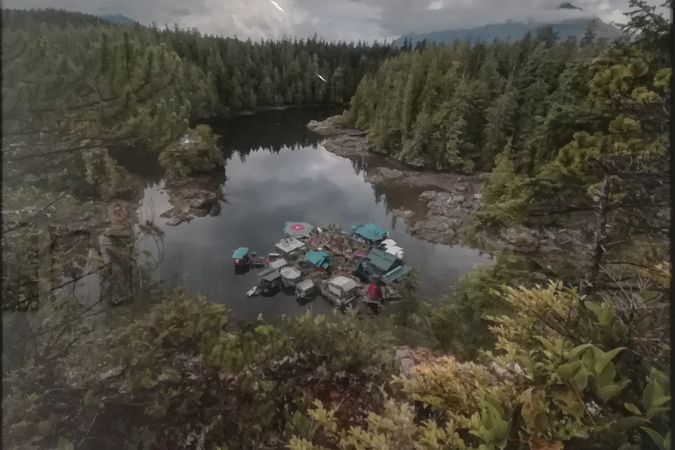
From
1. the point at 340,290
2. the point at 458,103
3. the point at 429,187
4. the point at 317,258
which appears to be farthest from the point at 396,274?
the point at 458,103

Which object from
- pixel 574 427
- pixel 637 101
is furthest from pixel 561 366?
pixel 637 101

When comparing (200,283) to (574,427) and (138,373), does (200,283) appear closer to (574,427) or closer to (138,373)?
(138,373)

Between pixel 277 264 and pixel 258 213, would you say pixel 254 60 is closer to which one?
pixel 258 213

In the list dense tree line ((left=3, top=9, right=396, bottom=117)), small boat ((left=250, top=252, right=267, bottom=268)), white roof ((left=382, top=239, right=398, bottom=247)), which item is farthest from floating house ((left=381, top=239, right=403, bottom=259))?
dense tree line ((left=3, top=9, right=396, bottom=117))

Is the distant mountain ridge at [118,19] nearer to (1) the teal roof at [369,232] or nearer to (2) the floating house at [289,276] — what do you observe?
(2) the floating house at [289,276]

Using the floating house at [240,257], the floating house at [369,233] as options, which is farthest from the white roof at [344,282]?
the floating house at [240,257]

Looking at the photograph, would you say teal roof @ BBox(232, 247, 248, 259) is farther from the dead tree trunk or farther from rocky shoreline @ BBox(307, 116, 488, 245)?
the dead tree trunk
